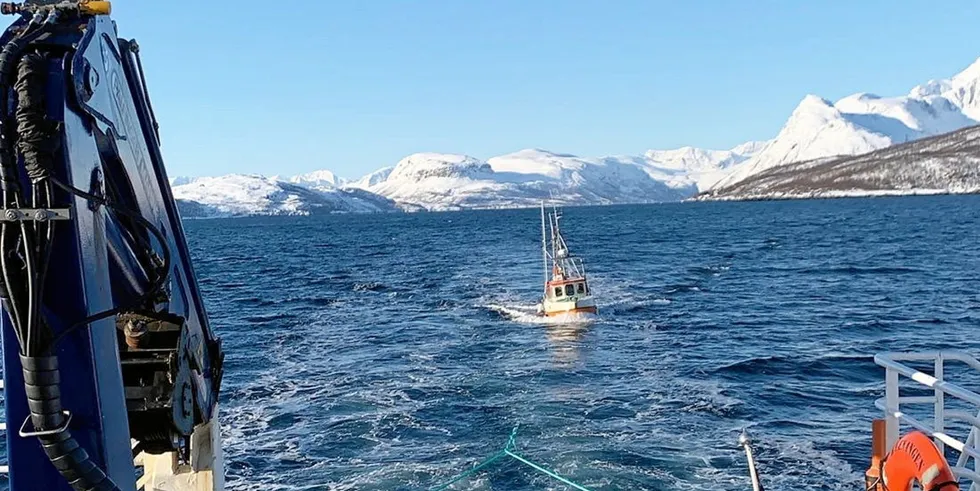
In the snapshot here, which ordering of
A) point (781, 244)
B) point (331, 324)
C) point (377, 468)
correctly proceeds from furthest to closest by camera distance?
1. point (781, 244)
2. point (331, 324)
3. point (377, 468)

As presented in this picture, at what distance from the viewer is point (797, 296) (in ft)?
140

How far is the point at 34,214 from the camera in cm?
333

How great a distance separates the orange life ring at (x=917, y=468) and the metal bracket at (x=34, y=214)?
6166 millimetres

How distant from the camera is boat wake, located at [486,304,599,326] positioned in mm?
36031

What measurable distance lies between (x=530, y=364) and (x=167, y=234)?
2231 cm

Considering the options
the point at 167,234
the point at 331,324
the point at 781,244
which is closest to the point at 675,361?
the point at 331,324

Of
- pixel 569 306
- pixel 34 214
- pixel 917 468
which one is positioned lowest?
pixel 569 306

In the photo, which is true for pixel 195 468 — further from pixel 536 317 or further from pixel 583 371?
pixel 536 317

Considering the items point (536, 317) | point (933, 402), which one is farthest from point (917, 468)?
point (536, 317)

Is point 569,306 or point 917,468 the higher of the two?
point 917,468

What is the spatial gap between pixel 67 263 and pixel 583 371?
23.3 metres

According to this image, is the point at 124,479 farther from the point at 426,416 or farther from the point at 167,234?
the point at 426,416

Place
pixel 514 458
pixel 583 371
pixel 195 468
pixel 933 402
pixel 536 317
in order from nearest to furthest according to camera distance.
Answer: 1. pixel 195 468
2. pixel 933 402
3. pixel 514 458
4. pixel 583 371
5. pixel 536 317

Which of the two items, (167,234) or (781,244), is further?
(781,244)
